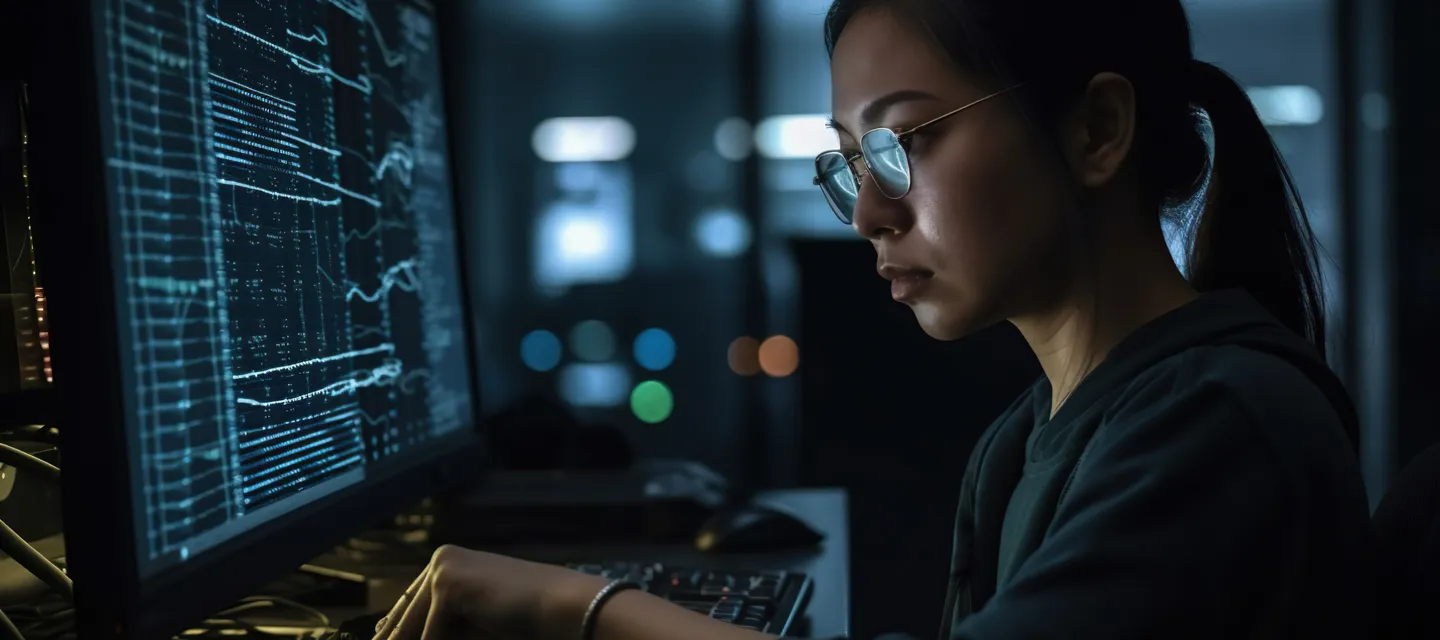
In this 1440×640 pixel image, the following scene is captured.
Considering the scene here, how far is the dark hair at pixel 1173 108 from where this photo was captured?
693 mm

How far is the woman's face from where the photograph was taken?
69 centimetres

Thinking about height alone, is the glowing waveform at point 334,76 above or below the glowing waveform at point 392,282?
above

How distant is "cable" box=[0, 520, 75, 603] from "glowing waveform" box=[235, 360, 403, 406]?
0.17 metres

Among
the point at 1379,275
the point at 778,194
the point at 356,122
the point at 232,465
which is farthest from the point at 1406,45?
the point at 232,465

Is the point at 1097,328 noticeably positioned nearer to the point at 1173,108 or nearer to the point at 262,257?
the point at 1173,108

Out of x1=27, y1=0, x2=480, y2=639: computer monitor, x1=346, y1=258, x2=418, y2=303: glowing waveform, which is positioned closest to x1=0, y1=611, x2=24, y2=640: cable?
x1=27, y1=0, x2=480, y2=639: computer monitor

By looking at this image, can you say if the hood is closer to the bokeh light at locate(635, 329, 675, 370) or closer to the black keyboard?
the black keyboard

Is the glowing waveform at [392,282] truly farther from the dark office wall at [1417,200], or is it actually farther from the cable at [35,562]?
the dark office wall at [1417,200]

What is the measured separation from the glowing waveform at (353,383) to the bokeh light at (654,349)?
2.77 meters

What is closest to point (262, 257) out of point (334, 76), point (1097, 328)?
point (334, 76)

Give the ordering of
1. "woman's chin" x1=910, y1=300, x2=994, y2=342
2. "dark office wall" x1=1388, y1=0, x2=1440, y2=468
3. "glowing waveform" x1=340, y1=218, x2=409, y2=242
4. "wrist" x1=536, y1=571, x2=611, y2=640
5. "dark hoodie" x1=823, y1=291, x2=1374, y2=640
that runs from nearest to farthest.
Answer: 1. "dark hoodie" x1=823, y1=291, x2=1374, y2=640
2. "wrist" x1=536, y1=571, x2=611, y2=640
3. "woman's chin" x1=910, y1=300, x2=994, y2=342
4. "glowing waveform" x1=340, y1=218, x2=409, y2=242
5. "dark office wall" x1=1388, y1=0, x2=1440, y2=468

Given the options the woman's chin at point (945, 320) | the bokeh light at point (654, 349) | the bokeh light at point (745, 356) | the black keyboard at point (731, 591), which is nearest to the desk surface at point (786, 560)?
the black keyboard at point (731, 591)

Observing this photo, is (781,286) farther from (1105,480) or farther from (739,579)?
(1105,480)

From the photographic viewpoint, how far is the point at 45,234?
0.54m
